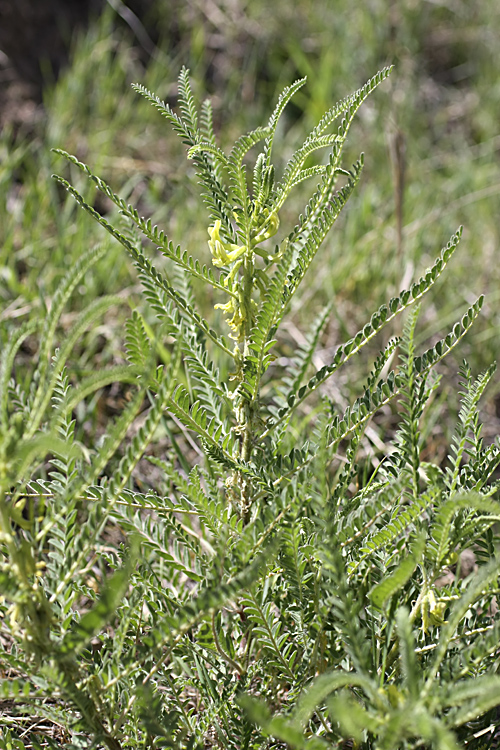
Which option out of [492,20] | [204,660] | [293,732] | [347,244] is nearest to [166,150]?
[347,244]

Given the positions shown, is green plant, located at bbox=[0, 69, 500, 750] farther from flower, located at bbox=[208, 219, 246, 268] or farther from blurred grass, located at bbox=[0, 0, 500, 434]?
blurred grass, located at bbox=[0, 0, 500, 434]

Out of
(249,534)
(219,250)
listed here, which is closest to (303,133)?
(219,250)

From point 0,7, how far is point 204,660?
342 centimetres

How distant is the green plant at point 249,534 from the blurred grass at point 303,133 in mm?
978

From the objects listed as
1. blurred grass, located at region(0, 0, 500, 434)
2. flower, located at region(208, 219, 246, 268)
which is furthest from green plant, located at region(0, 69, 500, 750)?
blurred grass, located at region(0, 0, 500, 434)

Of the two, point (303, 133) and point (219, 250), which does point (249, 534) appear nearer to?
point (219, 250)

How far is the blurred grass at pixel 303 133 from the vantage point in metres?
2.39

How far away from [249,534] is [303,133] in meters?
2.93

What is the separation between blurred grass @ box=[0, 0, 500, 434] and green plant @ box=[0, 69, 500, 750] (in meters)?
0.98

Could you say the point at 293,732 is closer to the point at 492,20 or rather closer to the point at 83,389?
the point at 83,389

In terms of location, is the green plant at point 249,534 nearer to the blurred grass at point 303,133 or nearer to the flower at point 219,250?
the flower at point 219,250

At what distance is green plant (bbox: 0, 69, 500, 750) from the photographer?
88 centimetres

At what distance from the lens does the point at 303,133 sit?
345 cm

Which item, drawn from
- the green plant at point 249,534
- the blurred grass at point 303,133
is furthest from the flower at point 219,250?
the blurred grass at point 303,133
